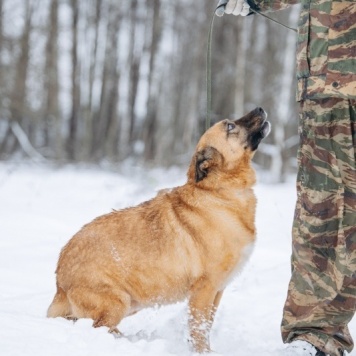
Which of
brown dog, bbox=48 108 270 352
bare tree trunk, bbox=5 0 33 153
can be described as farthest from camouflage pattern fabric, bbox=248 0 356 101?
bare tree trunk, bbox=5 0 33 153

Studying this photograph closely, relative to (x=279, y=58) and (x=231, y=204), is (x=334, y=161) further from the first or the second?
(x=279, y=58)

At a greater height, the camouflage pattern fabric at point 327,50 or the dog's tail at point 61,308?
the camouflage pattern fabric at point 327,50

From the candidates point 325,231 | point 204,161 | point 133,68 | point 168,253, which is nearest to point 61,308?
point 168,253

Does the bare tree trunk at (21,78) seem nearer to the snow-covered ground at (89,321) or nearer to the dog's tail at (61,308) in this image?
the snow-covered ground at (89,321)

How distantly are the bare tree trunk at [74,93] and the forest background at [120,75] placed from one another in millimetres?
47

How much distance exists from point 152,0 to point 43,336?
23082 millimetres

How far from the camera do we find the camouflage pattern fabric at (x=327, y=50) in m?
3.34

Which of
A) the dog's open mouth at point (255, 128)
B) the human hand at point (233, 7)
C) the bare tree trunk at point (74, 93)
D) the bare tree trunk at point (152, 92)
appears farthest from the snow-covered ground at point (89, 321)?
the bare tree trunk at point (152, 92)

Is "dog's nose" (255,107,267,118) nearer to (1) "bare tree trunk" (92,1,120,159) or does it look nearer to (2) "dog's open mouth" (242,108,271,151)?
(2) "dog's open mouth" (242,108,271,151)

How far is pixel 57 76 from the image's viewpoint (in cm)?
2234

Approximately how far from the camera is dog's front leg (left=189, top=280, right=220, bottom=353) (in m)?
3.69

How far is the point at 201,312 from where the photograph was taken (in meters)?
3.75

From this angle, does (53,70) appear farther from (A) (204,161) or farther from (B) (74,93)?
(A) (204,161)

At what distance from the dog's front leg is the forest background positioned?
13271 mm
